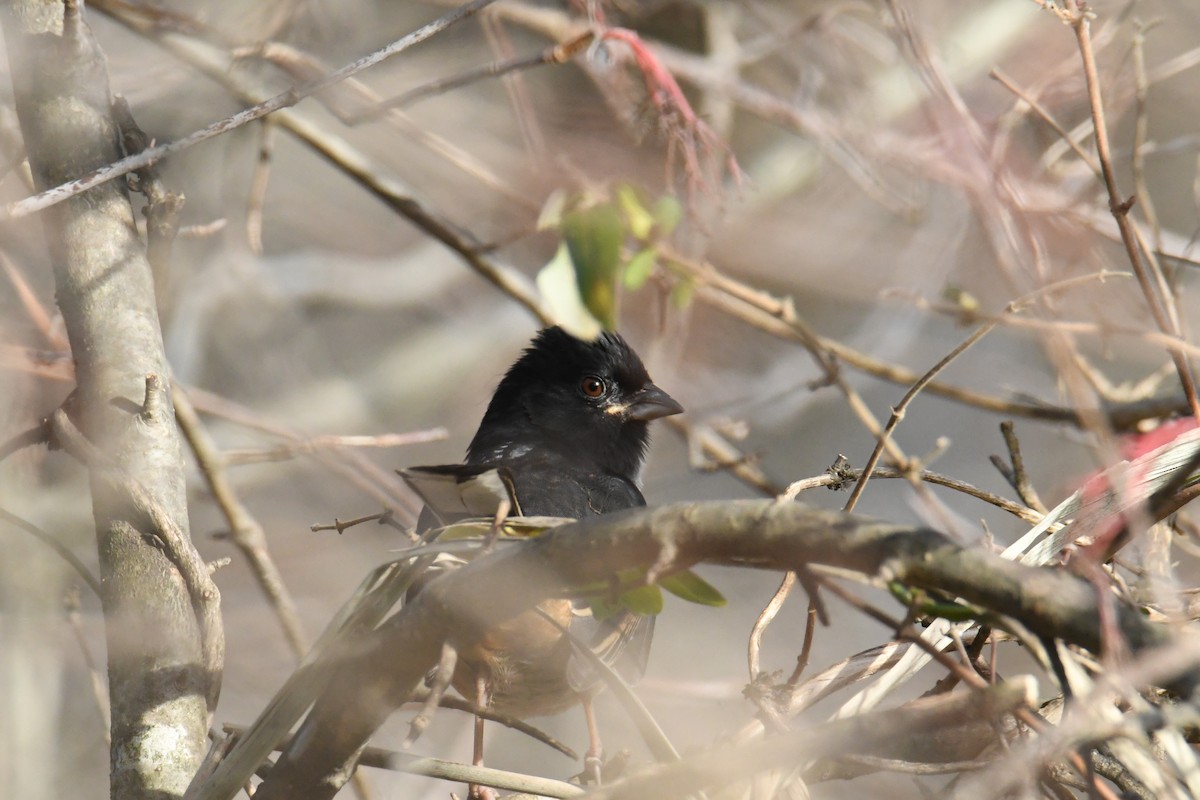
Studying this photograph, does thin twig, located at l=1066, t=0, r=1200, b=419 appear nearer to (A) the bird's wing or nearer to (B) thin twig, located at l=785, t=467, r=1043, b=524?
(B) thin twig, located at l=785, t=467, r=1043, b=524

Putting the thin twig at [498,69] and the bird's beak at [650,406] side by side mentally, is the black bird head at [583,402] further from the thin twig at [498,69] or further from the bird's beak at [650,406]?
the thin twig at [498,69]

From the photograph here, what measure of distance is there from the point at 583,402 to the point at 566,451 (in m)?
0.19

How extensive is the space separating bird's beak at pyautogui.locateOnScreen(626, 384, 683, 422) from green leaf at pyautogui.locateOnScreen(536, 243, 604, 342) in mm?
1617

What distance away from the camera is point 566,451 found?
145 inches

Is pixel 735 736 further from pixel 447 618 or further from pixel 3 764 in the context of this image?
pixel 3 764

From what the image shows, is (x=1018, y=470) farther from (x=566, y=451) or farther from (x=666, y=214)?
(x=566, y=451)

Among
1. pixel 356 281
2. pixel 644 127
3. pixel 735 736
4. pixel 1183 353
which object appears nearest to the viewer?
pixel 735 736

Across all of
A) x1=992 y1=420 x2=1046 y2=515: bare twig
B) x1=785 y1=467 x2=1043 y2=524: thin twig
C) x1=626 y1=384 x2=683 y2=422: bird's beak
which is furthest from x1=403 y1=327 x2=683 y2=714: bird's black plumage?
x1=785 y1=467 x2=1043 y2=524: thin twig

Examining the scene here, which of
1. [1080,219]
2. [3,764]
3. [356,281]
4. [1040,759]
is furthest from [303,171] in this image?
[1040,759]

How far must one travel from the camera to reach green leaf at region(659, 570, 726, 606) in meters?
1.31

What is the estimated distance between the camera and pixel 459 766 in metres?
1.38

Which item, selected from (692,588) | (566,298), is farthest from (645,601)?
(566,298)

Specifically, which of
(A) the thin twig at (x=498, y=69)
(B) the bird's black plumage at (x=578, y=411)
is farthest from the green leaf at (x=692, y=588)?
(B) the bird's black plumage at (x=578, y=411)

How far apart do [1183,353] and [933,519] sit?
52 cm
